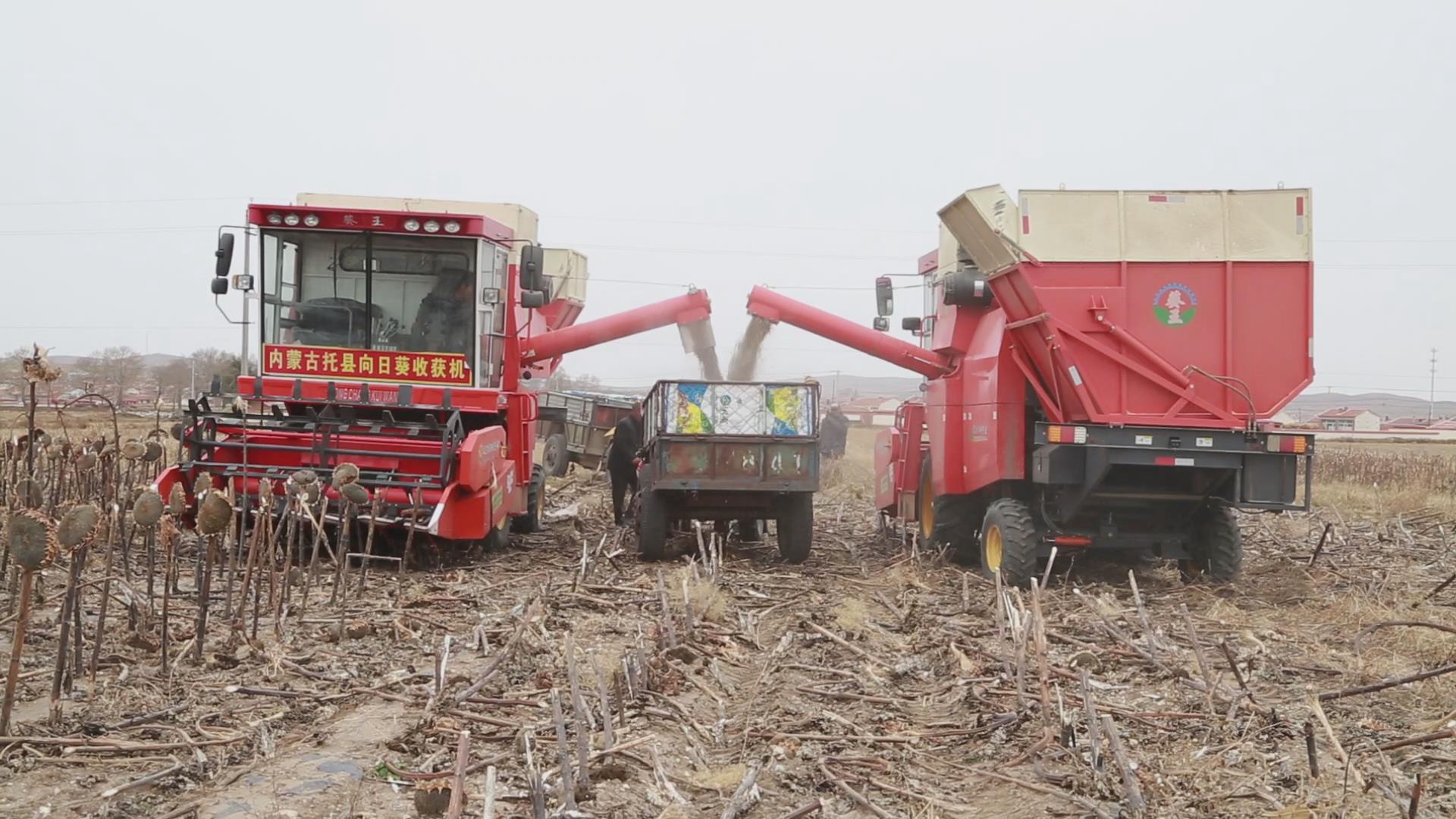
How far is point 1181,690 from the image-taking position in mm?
6109

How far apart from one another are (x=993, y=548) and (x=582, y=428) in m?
11.7

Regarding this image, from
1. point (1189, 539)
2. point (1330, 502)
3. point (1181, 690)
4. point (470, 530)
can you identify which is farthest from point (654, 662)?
point (1330, 502)

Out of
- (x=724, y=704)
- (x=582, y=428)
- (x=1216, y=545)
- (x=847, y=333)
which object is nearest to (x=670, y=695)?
(x=724, y=704)

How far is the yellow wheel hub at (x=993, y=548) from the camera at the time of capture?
10.7 m

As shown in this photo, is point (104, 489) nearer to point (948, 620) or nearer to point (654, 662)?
point (654, 662)

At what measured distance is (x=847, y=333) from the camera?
13492 mm

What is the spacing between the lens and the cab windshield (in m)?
11.3

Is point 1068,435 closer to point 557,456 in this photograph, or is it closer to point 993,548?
point 993,548

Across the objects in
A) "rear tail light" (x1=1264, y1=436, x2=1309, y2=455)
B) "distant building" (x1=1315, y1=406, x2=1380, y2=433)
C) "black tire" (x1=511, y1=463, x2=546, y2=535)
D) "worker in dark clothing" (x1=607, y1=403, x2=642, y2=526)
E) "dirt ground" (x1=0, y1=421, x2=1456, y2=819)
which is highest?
"distant building" (x1=1315, y1=406, x2=1380, y2=433)

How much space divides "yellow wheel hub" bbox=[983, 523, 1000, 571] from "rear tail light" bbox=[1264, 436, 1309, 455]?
7.26ft

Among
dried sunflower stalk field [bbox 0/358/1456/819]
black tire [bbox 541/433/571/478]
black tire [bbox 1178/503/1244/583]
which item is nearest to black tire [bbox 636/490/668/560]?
dried sunflower stalk field [bbox 0/358/1456/819]

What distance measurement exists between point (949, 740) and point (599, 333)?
31.1 ft

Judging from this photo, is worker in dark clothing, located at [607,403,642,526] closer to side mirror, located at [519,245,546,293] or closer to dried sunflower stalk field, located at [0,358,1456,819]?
side mirror, located at [519,245,546,293]

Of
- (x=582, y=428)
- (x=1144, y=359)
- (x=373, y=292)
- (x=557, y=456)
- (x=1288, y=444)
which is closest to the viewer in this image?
(x=1288, y=444)
